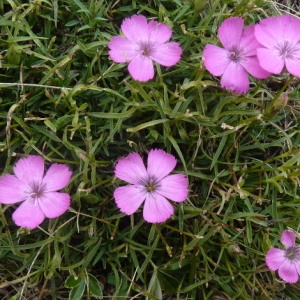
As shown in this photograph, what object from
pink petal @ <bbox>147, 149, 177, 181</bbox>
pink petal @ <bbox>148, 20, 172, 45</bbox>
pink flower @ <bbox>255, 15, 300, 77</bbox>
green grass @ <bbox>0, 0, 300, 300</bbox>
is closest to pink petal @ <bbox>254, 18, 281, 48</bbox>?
pink flower @ <bbox>255, 15, 300, 77</bbox>

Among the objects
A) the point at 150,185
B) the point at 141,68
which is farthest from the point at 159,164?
the point at 141,68

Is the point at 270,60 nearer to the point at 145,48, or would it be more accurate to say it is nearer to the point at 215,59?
the point at 215,59

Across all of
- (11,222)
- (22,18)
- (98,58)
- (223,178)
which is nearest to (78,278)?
(11,222)

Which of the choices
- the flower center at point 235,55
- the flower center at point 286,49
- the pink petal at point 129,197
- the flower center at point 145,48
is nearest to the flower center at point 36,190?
the pink petal at point 129,197

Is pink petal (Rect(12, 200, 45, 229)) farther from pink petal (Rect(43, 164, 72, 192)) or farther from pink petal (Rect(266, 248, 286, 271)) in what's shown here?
pink petal (Rect(266, 248, 286, 271))

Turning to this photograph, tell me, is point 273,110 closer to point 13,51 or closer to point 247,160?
point 247,160

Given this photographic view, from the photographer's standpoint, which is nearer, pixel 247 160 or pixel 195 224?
pixel 195 224
